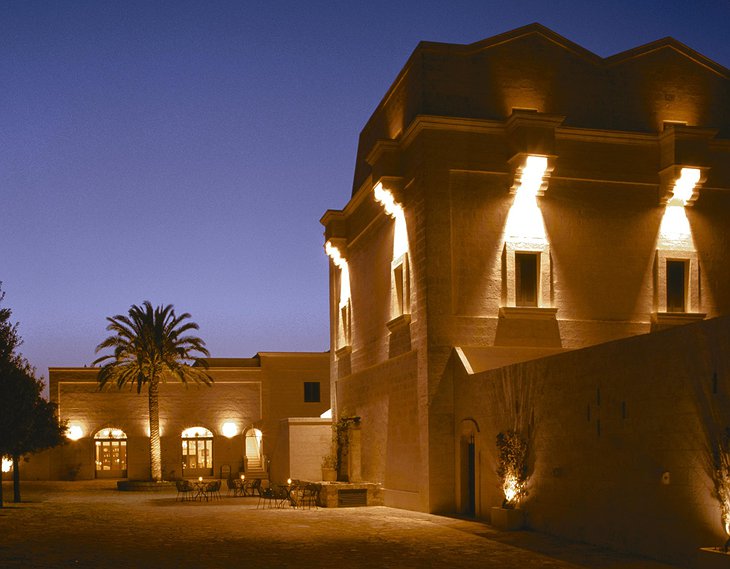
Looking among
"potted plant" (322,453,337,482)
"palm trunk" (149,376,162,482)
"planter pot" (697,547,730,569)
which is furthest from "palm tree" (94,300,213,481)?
"planter pot" (697,547,730,569)

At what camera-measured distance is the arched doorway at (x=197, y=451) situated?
4519cm

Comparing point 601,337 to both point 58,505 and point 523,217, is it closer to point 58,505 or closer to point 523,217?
point 523,217

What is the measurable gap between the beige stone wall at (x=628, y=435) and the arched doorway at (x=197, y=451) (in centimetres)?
2946

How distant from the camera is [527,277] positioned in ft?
72.1

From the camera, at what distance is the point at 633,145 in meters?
22.6

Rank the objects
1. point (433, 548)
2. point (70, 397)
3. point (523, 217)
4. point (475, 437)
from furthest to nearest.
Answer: point (70, 397)
point (523, 217)
point (475, 437)
point (433, 548)

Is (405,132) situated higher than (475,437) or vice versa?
(405,132)

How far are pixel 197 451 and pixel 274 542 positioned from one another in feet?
101

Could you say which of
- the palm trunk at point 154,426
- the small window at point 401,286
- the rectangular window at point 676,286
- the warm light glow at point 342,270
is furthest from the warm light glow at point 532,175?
the palm trunk at point 154,426

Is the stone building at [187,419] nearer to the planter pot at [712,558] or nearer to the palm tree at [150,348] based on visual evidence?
the palm tree at [150,348]

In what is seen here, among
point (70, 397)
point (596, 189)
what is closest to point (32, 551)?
point (596, 189)

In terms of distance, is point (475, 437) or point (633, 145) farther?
point (633, 145)

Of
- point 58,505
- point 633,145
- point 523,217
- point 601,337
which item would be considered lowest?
point 58,505

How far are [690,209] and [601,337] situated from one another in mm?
4135
